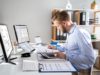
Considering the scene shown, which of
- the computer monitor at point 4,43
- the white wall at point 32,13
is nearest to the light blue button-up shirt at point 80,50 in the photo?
the computer monitor at point 4,43

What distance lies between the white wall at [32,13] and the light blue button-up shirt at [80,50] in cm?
177

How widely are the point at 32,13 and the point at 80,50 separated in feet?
6.67

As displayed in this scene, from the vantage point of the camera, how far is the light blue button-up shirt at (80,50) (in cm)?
202

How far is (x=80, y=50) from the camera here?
2.08 m

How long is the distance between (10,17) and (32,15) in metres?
0.48

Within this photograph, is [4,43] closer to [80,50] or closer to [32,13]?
[80,50]

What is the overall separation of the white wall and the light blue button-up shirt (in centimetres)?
177

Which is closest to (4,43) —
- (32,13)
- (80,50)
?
(80,50)

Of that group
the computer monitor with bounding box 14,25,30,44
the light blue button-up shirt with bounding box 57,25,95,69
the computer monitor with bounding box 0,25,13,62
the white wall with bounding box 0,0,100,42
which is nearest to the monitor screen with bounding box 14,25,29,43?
the computer monitor with bounding box 14,25,30,44

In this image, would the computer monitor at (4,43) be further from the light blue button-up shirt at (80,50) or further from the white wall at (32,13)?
the white wall at (32,13)

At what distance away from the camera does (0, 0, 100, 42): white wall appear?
12.3 ft

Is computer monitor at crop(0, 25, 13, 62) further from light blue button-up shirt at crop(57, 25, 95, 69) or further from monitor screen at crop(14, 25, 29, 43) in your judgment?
light blue button-up shirt at crop(57, 25, 95, 69)

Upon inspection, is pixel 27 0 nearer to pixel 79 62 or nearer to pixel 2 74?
pixel 79 62

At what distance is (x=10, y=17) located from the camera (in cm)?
377
